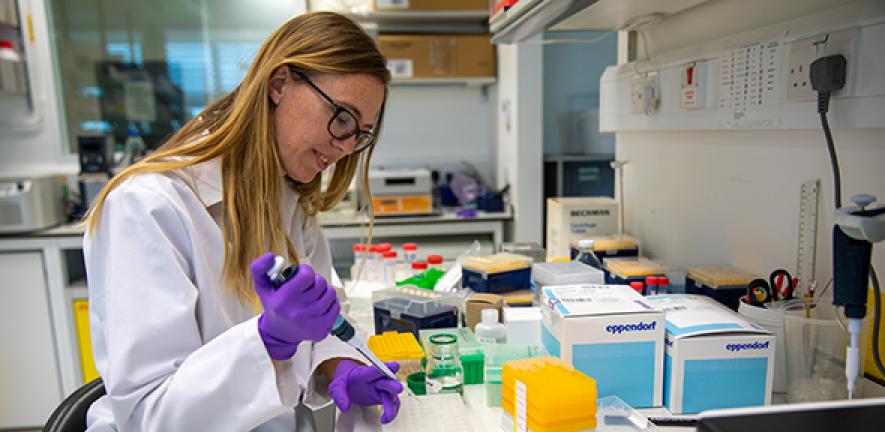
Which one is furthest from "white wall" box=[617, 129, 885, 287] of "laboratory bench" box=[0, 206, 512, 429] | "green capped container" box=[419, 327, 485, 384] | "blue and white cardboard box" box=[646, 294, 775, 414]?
"laboratory bench" box=[0, 206, 512, 429]

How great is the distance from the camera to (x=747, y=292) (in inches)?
45.7

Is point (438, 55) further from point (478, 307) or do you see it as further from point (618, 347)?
point (618, 347)

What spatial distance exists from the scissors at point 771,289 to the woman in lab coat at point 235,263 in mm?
719

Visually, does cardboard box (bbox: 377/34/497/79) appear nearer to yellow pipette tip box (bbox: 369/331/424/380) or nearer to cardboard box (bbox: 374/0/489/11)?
cardboard box (bbox: 374/0/489/11)

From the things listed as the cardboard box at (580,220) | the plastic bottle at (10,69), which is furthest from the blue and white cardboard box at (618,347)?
the plastic bottle at (10,69)

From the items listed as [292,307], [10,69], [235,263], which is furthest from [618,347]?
[10,69]

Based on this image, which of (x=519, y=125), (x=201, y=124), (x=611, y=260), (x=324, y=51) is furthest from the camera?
(x=519, y=125)

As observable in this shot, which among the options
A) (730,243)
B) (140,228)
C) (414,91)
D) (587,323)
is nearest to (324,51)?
(140,228)

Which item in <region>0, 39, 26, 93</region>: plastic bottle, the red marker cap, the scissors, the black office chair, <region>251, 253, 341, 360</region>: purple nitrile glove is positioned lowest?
the black office chair

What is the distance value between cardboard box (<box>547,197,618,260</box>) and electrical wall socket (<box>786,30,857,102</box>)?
80cm

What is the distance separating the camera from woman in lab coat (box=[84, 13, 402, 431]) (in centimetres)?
82

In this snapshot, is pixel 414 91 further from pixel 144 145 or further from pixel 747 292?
pixel 747 292

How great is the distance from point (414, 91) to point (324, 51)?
2736mm

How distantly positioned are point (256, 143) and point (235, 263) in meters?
0.22
